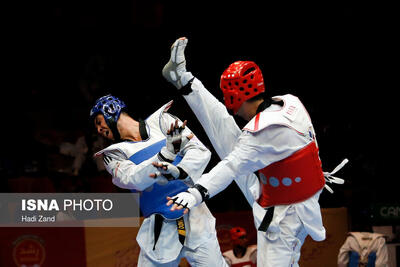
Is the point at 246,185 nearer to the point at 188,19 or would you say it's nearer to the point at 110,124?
the point at 110,124

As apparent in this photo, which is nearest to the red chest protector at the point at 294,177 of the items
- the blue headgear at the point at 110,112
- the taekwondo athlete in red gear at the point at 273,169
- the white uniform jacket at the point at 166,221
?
the taekwondo athlete in red gear at the point at 273,169

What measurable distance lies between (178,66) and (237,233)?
3648mm

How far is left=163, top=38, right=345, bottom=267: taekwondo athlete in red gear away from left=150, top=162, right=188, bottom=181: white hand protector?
43 cm

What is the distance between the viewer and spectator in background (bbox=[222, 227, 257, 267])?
756 centimetres

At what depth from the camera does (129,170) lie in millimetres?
4246

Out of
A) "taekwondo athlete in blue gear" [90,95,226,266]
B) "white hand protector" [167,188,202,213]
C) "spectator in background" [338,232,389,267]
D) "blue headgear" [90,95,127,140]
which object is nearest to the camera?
"white hand protector" [167,188,202,213]

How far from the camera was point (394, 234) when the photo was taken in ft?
27.3

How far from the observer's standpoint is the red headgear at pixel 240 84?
3.87 meters

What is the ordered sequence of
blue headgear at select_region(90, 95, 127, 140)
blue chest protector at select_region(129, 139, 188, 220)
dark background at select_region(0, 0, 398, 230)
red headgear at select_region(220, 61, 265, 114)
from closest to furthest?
1. red headgear at select_region(220, 61, 265, 114)
2. blue chest protector at select_region(129, 139, 188, 220)
3. blue headgear at select_region(90, 95, 127, 140)
4. dark background at select_region(0, 0, 398, 230)

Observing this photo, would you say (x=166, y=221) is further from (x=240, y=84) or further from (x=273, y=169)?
(x=240, y=84)

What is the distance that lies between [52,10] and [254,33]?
3885 millimetres

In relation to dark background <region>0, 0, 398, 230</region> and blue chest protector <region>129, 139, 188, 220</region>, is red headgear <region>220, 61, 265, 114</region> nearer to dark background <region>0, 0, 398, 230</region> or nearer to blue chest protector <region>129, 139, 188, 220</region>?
blue chest protector <region>129, 139, 188, 220</region>

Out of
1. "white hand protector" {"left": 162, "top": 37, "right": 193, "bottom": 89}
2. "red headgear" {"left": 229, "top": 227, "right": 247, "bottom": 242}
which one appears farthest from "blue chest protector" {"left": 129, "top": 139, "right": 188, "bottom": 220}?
"red headgear" {"left": 229, "top": 227, "right": 247, "bottom": 242}

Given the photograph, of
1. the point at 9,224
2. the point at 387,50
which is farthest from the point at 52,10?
the point at 387,50
